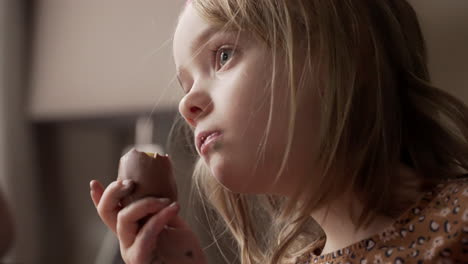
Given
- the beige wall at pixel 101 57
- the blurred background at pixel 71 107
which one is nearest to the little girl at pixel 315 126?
the beige wall at pixel 101 57

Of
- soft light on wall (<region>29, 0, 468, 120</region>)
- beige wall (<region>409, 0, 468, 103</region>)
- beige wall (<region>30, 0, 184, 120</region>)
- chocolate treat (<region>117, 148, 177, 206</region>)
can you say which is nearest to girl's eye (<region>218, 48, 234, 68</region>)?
chocolate treat (<region>117, 148, 177, 206</region>)

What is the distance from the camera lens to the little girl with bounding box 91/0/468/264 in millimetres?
691

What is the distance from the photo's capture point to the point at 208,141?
717mm

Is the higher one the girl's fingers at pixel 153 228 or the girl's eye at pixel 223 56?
the girl's eye at pixel 223 56

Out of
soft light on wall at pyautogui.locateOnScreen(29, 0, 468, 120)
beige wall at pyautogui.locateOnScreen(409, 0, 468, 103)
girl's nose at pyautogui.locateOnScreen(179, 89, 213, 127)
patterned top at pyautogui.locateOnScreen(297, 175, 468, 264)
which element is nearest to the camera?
patterned top at pyautogui.locateOnScreen(297, 175, 468, 264)

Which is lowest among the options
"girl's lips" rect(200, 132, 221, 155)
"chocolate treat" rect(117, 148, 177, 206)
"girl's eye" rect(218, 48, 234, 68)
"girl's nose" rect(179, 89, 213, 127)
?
"chocolate treat" rect(117, 148, 177, 206)

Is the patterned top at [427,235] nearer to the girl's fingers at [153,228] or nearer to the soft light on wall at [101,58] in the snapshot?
the girl's fingers at [153,228]

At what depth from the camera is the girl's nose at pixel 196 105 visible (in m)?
0.72

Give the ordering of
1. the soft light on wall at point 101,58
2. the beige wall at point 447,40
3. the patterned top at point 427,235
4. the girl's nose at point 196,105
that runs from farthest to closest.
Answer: the soft light on wall at point 101,58
the beige wall at point 447,40
the girl's nose at point 196,105
the patterned top at point 427,235

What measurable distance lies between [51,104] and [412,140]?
1.80 meters

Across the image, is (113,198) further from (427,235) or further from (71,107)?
(71,107)

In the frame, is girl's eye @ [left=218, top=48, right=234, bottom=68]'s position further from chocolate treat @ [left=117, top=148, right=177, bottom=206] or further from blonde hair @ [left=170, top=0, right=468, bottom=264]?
chocolate treat @ [left=117, top=148, right=177, bottom=206]

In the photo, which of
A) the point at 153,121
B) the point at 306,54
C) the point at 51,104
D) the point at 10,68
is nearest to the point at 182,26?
the point at 306,54

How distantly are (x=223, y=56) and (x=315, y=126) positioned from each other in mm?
151
